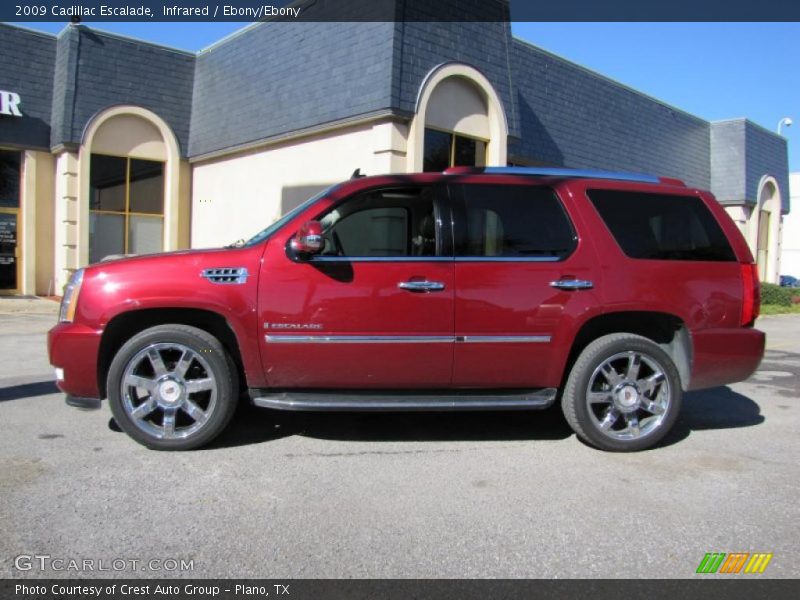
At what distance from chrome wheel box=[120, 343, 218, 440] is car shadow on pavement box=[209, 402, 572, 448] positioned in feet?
1.10

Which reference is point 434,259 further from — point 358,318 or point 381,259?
point 358,318

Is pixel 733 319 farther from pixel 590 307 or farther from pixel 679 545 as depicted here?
pixel 679 545

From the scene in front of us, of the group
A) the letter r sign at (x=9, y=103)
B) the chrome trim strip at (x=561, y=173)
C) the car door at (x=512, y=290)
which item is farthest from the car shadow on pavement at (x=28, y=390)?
the letter r sign at (x=9, y=103)

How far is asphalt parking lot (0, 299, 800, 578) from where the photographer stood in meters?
3.05

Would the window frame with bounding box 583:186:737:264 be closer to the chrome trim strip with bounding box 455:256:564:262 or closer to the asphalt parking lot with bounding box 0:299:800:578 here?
the chrome trim strip with bounding box 455:256:564:262

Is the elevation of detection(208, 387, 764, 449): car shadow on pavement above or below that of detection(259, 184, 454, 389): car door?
below

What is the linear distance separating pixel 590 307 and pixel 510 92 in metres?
10.0

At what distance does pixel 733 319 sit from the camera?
16.0 feet

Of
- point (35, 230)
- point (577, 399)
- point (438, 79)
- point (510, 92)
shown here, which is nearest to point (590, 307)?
point (577, 399)

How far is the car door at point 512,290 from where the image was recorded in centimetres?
450

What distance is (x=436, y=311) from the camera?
175 inches

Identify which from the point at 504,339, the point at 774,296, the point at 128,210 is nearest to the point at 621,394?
the point at 504,339

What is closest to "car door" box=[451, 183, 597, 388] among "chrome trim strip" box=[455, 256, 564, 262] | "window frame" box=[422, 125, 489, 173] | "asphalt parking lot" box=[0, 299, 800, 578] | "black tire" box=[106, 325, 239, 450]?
"chrome trim strip" box=[455, 256, 564, 262]

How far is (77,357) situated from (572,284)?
3514mm
